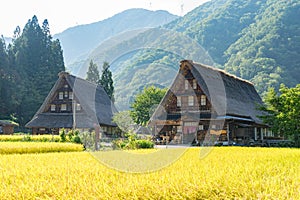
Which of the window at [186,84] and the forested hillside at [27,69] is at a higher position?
the forested hillside at [27,69]

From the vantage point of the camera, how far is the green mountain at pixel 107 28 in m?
58.8

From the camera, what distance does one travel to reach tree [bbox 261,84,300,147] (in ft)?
71.0

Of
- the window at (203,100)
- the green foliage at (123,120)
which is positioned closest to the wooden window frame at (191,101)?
the window at (203,100)

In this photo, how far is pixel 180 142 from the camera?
29.2 meters

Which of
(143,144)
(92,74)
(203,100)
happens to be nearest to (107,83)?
(92,74)

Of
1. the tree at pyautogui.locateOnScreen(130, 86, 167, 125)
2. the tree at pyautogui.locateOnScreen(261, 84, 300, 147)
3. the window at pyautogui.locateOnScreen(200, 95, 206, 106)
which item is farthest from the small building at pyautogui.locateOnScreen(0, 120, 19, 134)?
the tree at pyautogui.locateOnScreen(261, 84, 300, 147)

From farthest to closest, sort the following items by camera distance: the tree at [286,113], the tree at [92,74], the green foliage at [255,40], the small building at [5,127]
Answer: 1. the green foliage at [255,40]
2. the tree at [92,74]
3. the small building at [5,127]
4. the tree at [286,113]

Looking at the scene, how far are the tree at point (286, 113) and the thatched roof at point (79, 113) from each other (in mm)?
16152

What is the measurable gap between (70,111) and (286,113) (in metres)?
20.9

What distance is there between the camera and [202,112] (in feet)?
95.0

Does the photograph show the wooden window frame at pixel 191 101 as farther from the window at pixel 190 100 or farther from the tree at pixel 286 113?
the tree at pixel 286 113

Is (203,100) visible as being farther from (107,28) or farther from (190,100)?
(107,28)

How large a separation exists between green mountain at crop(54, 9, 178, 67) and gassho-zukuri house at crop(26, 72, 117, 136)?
27.0 ft

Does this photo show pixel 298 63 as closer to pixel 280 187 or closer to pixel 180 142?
pixel 180 142
